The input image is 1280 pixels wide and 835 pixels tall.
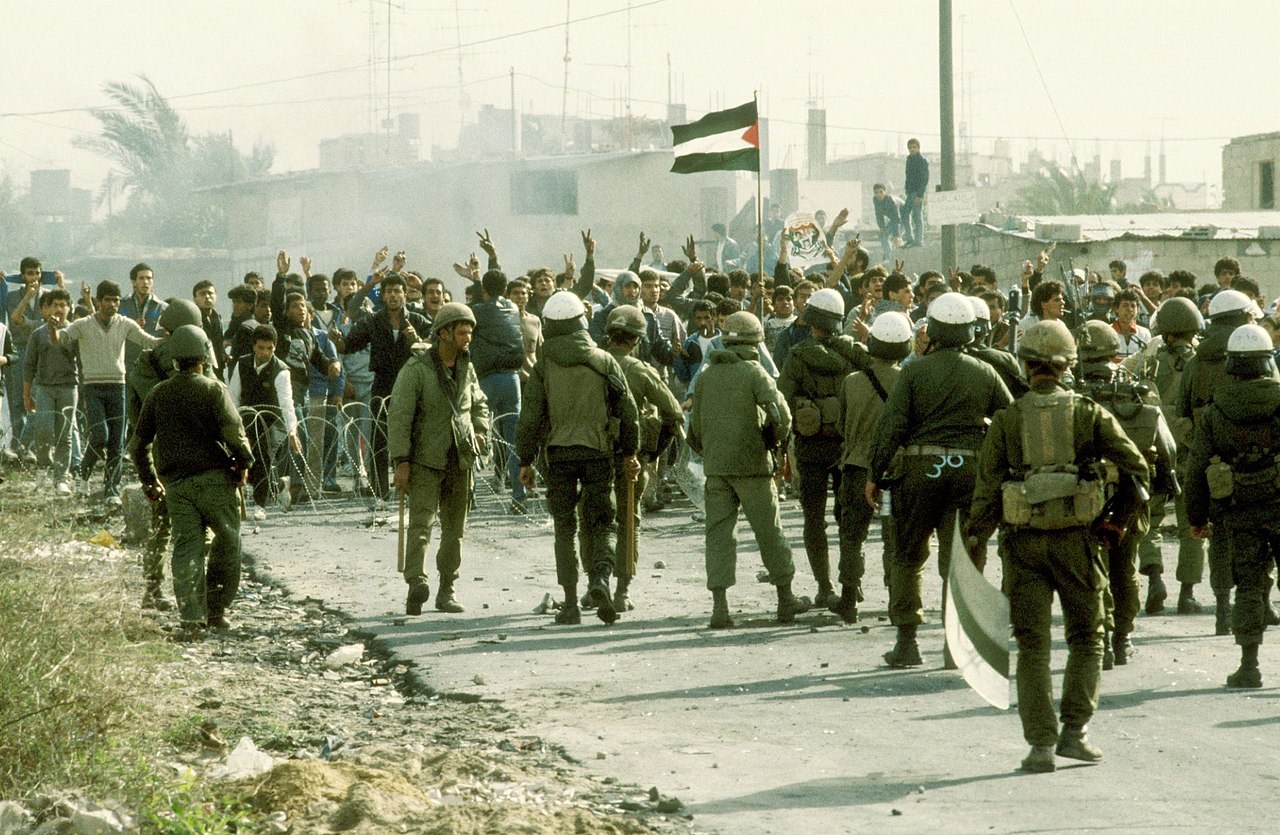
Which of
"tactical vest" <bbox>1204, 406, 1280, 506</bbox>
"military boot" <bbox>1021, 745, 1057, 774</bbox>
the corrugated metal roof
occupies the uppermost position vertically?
the corrugated metal roof

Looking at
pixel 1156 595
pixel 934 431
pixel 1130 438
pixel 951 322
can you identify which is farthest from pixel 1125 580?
pixel 1156 595

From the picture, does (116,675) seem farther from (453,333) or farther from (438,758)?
(453,333)

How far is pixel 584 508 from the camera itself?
409 inches

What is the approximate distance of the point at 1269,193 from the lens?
161 ft

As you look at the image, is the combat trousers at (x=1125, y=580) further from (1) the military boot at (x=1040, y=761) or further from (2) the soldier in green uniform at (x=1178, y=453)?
(1) the military boot at (x=1040, y=761)

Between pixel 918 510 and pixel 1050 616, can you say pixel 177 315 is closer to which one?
pixel 918 510

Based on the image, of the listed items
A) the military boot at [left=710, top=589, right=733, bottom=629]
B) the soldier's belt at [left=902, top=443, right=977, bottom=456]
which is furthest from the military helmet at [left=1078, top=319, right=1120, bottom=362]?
the military boot at [left=710, top=589, right=733, bottom=629]

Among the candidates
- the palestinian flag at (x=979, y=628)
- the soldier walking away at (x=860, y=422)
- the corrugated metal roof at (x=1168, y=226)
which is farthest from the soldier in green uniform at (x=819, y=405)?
the corrugated metal roof at (x=1168, y=226)

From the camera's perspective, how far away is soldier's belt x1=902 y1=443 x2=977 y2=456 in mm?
8461

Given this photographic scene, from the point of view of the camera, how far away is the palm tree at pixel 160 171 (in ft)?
198

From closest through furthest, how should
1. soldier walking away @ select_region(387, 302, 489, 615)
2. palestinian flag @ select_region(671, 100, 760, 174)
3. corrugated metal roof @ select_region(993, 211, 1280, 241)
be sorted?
soldier walking away @ select_region(387, 302, 489, 615)
palestinian flag @ select_region(671, 100, 760, 174)
corrugated metal roof @ select_region(993, 211, 1280, 241)

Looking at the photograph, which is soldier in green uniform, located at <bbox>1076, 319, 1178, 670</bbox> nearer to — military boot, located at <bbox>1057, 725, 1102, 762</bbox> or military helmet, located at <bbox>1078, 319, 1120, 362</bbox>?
military helmet, located at <bbox>1078, 319, 1120, 362</bbox>

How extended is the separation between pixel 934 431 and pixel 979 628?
165cm

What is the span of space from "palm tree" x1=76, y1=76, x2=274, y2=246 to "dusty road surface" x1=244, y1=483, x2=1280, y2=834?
51.7 m
